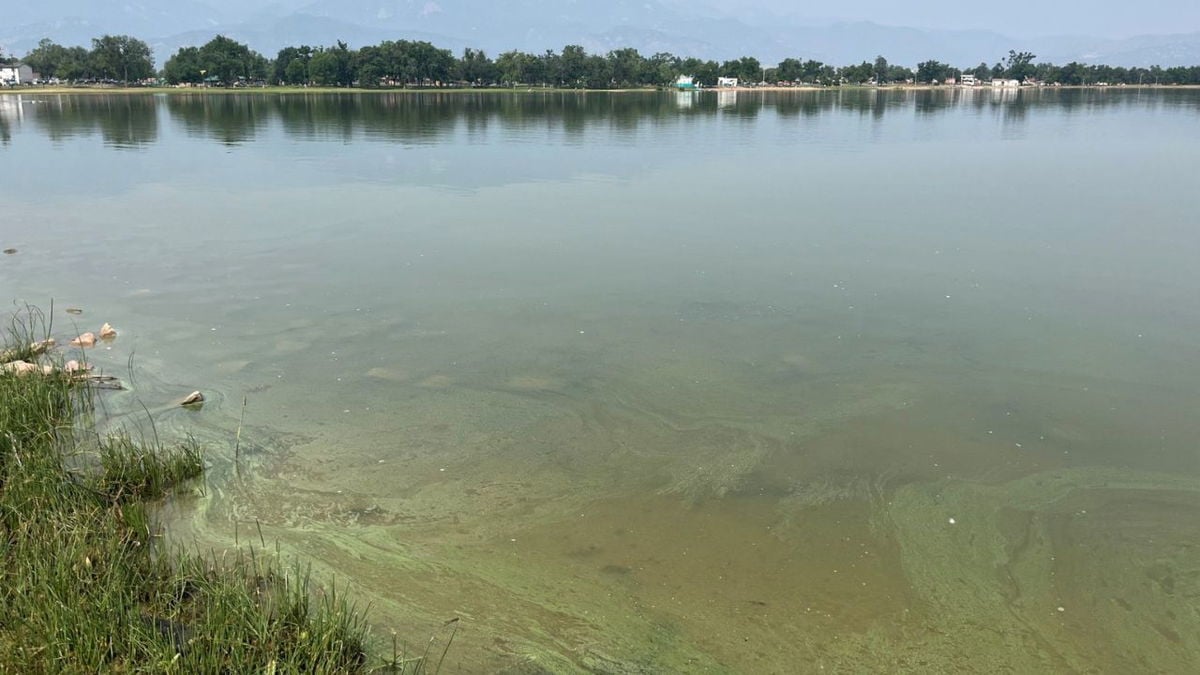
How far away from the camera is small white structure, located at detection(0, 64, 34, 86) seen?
358 feet

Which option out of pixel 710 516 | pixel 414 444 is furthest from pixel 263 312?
pixel 710 516

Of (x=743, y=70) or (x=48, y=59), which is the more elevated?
(x=743, y=70)

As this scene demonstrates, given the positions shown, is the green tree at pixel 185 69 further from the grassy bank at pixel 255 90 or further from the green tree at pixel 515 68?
the green tree at pixel 515 68

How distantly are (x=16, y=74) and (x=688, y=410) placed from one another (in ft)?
440

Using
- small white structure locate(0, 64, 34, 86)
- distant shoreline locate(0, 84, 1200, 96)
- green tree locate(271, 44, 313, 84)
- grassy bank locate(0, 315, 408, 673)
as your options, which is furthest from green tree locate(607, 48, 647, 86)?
grassy bank locate(0, 315, 408, 673)

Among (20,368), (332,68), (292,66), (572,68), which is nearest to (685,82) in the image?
(572,68)

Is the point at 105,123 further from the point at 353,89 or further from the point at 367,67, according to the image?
the point at 367,67

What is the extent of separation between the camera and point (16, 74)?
365ft

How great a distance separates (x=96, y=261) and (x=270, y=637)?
38.8 ft

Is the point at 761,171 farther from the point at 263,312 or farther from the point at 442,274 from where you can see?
the point at 263,312

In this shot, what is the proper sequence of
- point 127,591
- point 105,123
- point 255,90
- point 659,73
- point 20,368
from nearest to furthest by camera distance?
point 127,591 → point 20,368 → point 105,123 → point 255,90 → point 659,73

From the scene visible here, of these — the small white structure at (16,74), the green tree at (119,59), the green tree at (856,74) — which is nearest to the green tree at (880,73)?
the green tree at (856,74)

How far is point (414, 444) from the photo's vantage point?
743 cm

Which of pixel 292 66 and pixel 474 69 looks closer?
pixel 292 66
